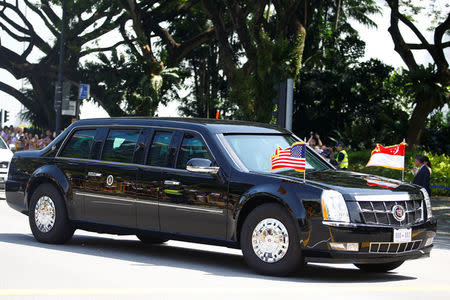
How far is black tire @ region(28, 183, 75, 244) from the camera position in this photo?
10516 millimetres

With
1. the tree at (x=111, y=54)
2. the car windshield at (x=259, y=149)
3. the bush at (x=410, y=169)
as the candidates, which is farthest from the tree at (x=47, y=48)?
the car windshield at (x=259, y=149)

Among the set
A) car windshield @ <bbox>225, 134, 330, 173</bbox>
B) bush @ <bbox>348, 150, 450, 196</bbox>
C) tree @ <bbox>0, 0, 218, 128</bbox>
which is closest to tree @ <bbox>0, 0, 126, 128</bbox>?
tree @ <bbox>0, 0, 218, 128</bbox>

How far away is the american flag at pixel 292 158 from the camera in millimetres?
8773

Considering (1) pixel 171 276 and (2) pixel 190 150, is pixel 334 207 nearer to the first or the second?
(1) pixel 171 276

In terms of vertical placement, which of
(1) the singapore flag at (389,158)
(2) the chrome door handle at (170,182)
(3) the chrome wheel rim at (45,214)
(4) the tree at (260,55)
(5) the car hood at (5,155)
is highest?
(4) the tree at (260,55)

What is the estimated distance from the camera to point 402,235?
8.23 metres

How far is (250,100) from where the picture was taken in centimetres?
2809

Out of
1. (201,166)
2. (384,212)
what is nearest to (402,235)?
(384,212)

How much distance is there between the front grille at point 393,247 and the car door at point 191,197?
5.40 feet

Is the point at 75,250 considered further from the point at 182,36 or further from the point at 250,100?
the point at 182,36

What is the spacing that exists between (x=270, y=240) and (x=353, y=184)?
3.42ft

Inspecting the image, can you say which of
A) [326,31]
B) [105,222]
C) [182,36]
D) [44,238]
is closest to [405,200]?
[105,222]

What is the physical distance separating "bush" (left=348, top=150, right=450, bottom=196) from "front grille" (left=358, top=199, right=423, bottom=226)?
16568mm

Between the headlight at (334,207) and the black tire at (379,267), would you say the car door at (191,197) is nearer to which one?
the headlight at (334,207)
